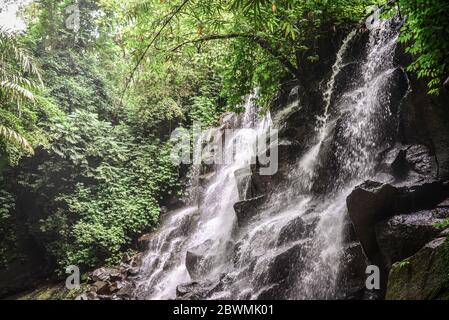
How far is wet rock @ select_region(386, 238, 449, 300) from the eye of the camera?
164 inches

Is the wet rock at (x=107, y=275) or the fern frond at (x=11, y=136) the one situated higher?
the fern frond at (x=11, y=136)

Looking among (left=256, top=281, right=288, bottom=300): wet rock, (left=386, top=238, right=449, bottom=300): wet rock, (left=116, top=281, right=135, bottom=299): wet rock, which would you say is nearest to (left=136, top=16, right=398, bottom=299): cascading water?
(left=256, top=281, right=288, bottom=300): wet rock

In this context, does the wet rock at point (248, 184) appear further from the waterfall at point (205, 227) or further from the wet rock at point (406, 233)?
the wet rock at point (406, 233)

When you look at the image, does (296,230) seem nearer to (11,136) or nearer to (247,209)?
(247,209)

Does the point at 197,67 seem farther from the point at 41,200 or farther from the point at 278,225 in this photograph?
the point at 278,225

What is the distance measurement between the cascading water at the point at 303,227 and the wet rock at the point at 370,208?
0.57 m

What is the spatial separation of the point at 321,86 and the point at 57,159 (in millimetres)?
9688

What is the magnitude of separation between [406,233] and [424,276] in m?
1.38

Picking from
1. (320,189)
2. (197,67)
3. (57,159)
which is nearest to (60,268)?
(57,159)

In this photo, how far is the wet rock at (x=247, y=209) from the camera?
927 cm

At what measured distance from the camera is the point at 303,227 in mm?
7250

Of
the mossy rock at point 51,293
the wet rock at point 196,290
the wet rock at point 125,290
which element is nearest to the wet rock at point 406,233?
the wet rock at point 196,290

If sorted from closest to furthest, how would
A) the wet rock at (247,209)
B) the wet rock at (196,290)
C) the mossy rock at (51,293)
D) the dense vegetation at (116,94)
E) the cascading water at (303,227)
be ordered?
1. the cascading water at (303,227)
2. the dense vegetation at (116,94)
3. the wet rock at (196,290)
4. the wet rock at (247,209)
5. the mossy rock at (51,293)

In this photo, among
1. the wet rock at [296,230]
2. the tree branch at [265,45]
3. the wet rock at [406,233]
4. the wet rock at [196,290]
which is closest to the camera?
the wet rock at [406,233]
